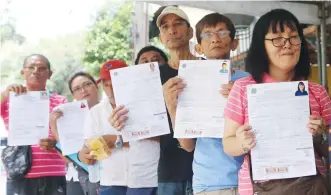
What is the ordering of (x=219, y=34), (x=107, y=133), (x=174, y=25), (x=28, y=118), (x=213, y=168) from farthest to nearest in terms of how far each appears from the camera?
1. (x=28, y=118)
2. (x=107, y=133)
3. (x=174, y=25)
4. (x=219, y=34)
5. (x=213, y=168)

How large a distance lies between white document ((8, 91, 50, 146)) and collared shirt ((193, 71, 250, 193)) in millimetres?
1369

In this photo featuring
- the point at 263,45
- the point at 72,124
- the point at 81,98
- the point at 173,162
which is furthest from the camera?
the point at 81,98

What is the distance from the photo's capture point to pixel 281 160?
155 cm

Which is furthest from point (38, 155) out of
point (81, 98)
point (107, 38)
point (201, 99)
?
point (107, 38)

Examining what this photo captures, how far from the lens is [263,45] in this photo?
5.39ft

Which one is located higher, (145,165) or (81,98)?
(81,98)

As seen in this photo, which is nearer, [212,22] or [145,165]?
[212,22]

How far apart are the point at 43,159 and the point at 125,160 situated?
646 millimetres

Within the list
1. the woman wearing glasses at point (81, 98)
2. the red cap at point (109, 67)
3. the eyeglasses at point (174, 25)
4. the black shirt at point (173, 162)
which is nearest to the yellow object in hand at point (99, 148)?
the red cap at point (109, 67)

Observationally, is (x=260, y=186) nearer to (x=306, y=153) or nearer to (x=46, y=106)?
(x=306, y=153)

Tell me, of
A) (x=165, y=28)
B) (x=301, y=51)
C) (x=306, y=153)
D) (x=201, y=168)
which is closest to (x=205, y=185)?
(x=201, y=168)

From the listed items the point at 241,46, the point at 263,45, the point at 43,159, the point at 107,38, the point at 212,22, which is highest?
the point at 107,38

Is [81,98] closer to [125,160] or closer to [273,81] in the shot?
[125,160]

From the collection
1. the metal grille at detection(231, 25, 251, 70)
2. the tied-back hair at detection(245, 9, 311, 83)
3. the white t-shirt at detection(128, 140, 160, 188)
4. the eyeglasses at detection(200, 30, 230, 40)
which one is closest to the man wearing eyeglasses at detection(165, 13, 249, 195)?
the eyeglasses at detection(200, 30, 230, 40)
